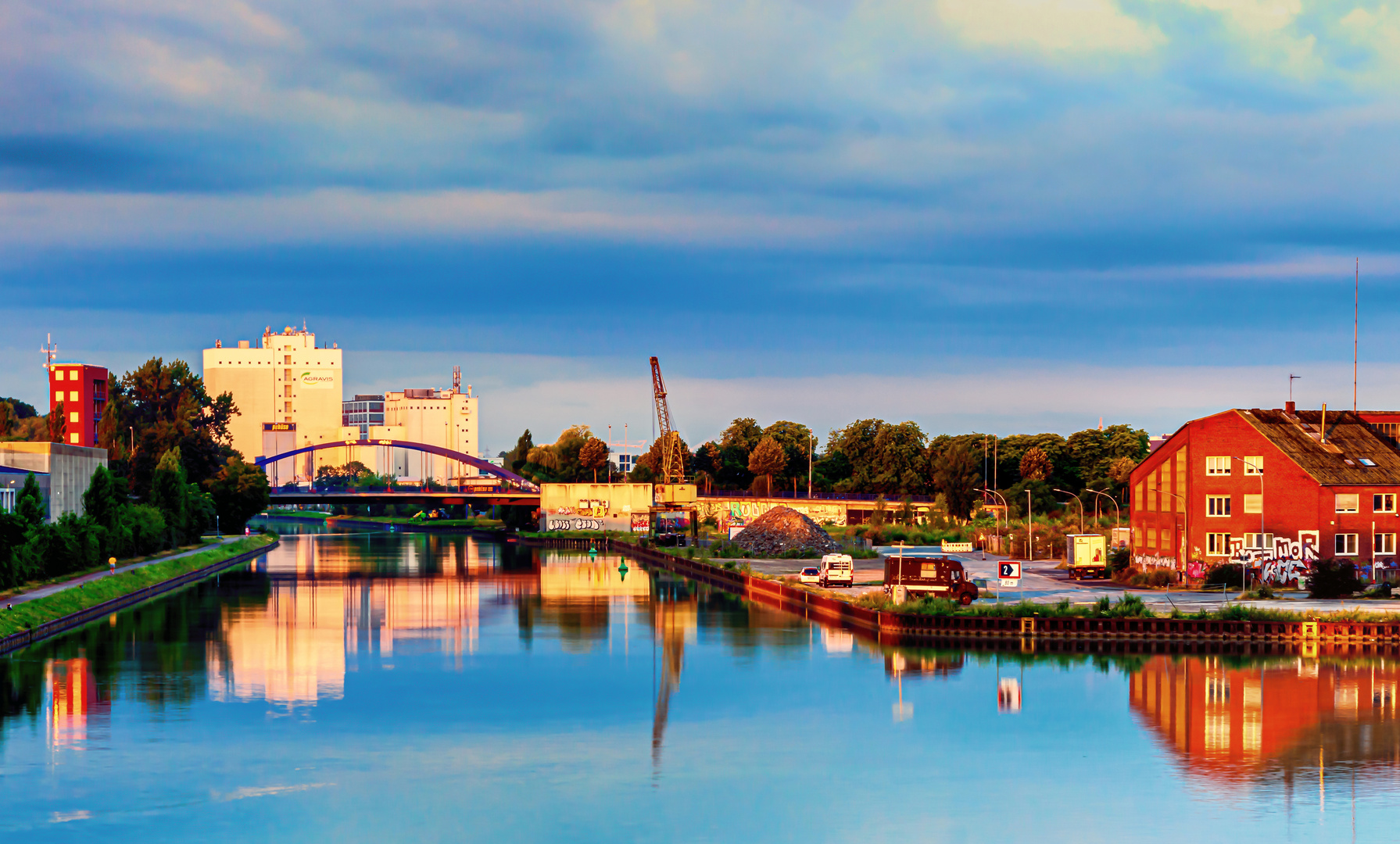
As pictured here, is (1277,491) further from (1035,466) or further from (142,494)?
(142,494)

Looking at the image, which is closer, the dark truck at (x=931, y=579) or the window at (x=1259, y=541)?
the dark truck at (x=931, y=579)

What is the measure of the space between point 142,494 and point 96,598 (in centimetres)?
8250

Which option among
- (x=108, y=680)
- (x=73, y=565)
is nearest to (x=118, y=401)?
(x=73, y=565)

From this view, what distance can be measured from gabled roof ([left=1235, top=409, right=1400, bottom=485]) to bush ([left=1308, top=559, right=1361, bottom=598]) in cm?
556

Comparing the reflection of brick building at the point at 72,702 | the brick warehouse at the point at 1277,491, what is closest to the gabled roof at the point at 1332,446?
the brick warehouse at the point at 1277,491

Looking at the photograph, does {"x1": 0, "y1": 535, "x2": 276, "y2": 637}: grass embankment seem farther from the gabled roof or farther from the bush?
the gabled roof

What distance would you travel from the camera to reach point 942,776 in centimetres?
4219

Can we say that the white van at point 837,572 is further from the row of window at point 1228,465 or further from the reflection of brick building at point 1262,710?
the reflection of brick building at point 1262,710

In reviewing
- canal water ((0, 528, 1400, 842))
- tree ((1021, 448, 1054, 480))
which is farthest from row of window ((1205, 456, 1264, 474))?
tree ((1021, 448, 1054, 480))

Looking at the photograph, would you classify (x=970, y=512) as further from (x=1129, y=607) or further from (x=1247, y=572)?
(x=1129, y=607)

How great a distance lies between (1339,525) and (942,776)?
2135 inches

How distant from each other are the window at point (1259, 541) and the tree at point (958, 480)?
3362 inches

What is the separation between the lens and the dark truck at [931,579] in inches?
3226

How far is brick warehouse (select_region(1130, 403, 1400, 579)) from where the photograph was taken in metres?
87.1
